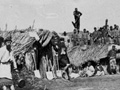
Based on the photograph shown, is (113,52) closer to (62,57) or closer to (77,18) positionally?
(62,57)

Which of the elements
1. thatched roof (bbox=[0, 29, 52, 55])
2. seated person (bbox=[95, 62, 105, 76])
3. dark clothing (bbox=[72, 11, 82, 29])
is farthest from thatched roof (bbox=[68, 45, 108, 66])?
thatched roof (bbox=[0, 29, 52, 55])

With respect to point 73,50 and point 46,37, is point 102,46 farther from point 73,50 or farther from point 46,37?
point 46,37

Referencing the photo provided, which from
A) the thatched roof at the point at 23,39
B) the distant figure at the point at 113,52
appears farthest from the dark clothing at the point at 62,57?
the distant figure at the point at 113,52

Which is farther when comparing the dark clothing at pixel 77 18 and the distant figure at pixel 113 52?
the dark clothing at pixel 77 18

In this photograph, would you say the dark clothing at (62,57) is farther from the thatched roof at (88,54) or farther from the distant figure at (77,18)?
the distant figure at (77,18)

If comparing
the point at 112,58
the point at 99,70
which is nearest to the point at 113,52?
the point at 112,58

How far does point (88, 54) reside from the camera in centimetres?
2219

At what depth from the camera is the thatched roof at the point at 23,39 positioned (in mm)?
13624

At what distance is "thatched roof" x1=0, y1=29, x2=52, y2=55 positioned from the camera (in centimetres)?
1362

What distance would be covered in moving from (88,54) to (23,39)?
9.00 m

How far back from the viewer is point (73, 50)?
75.5ft

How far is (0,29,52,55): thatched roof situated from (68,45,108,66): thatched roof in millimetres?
7698

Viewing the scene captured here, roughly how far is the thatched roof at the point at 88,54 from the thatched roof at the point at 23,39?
7.70m

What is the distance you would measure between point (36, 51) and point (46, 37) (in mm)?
757
